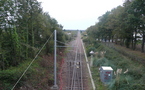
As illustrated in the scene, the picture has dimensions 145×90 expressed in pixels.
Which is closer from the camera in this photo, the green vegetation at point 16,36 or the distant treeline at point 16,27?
the green vegetation at point 16,36

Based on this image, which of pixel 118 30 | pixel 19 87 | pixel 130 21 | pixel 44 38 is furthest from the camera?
pixel 118 30

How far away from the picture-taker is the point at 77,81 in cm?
1379

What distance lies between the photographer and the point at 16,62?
13.5 meters

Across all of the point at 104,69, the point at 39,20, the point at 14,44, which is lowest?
the point at 104,69

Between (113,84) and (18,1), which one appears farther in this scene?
(18,1)

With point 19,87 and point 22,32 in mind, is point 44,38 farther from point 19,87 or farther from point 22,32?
point 19,87

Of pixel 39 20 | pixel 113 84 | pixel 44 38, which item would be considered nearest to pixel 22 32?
pixel 39 20

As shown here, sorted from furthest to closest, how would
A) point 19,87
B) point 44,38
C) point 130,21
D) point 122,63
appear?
1. point 44,38
2. point 130,21
3. point 122,63
4. point 19,87

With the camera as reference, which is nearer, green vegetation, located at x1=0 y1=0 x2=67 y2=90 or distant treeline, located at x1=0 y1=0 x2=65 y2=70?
green vegetation, located at x1=0 y1=0 x2=67 y2=90

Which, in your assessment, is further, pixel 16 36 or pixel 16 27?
pixel 16 27

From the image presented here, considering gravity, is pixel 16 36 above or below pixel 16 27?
below

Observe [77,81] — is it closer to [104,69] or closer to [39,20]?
[104,69]

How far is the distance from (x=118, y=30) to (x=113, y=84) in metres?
18.5

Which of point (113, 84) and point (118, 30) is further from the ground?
point (118, 30)
